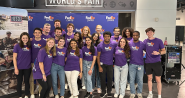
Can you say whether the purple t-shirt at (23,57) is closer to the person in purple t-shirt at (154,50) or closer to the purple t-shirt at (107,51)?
the purple t-shirt at (107,51)

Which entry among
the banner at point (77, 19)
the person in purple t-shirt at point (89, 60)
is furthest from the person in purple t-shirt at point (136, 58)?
the banner at point (77, 19)

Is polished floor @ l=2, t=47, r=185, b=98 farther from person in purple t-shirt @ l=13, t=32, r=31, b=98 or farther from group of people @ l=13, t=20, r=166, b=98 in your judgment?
person in purple t-shirt @ l=13, t=32, r=31, b=98

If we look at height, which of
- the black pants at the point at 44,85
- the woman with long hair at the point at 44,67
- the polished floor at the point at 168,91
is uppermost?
the woman with long hair at the point at 44,67

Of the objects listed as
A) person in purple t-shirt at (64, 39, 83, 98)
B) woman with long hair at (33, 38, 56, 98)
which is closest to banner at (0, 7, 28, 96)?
woman with long hair at (33, 38, 56, 98)

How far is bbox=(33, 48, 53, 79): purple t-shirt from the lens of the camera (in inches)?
112

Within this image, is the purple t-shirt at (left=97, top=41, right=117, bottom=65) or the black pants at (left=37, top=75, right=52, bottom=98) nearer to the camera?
the black pants at (left=37, top=75, right=52, bottom=98)

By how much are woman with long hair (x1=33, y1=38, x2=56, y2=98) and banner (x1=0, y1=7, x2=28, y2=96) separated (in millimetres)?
1127

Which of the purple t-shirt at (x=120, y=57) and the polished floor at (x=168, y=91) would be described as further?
the polished floor at (x=168, y=91)

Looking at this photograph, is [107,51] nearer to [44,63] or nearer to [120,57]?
[120,57]

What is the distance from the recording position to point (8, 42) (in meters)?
3.59

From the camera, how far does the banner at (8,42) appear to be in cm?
351

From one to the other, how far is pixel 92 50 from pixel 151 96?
69.7 inches

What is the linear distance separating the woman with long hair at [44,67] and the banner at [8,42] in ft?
3.70

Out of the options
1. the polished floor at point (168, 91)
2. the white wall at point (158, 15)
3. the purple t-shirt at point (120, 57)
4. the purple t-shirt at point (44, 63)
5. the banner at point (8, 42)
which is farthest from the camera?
the white wall at point (158, 15)
